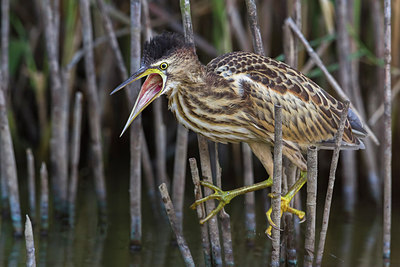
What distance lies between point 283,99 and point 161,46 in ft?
2.06

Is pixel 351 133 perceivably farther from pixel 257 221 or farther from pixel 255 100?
pixel 257 221

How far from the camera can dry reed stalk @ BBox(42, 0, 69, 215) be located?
3781 millimetres

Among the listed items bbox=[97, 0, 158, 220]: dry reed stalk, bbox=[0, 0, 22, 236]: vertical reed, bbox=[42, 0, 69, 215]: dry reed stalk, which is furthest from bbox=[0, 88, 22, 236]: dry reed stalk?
bbox=[97, 0, 158, 220]: dry reed stalk

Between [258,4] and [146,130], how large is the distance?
1600mm

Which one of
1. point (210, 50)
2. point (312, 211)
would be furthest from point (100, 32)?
point (312, 211)

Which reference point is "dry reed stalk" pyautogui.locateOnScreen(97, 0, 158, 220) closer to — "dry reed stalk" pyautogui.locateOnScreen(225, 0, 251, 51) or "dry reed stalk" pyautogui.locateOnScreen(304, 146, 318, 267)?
"dry reed stalk" pyautogui.locateOnScreen(225, 0, 251, 51)

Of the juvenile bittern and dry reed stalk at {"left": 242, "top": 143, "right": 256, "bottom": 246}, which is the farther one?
dry reed stalk at {"left": 242, "top": 143, "right": 256, "bottom": 246}

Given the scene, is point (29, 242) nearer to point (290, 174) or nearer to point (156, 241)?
point (290, 174)

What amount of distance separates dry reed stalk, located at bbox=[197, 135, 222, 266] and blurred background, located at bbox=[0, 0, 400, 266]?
67 cm

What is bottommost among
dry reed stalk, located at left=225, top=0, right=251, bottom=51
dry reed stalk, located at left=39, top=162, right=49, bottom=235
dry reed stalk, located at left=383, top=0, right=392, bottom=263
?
dry reed stalk, located at left=39, top=162, right=49, bottom=235

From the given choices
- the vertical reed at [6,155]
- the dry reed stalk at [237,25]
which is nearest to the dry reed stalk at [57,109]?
the vertical reed at [6,155]

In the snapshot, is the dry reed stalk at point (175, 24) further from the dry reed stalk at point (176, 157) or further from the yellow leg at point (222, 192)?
the yellow leg at point (222, 192)

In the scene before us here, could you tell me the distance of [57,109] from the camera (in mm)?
3994

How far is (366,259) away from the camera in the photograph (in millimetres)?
3770
